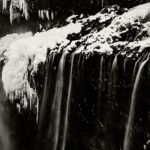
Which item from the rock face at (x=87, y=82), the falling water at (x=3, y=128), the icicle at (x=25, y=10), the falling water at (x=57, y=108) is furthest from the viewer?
the icicle at (x=25, y=10)

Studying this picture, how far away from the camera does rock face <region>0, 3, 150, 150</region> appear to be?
7.82m

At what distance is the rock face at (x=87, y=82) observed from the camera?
7.82 m

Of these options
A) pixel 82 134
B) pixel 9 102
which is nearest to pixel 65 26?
pixel 9 102

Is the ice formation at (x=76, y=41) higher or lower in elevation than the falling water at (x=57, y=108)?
higher

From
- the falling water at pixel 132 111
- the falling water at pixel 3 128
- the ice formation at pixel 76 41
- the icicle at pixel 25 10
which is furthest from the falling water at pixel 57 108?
the icicle at pixel 25 10

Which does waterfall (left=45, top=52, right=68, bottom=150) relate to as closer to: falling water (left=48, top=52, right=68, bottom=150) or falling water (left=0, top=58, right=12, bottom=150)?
falling water (left=48, top=52, right=68, bottom=150)

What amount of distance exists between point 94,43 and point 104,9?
6.61 feet

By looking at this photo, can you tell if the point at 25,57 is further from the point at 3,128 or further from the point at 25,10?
the point at 25,10

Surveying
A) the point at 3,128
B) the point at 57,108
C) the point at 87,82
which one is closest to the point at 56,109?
the point at 57,108

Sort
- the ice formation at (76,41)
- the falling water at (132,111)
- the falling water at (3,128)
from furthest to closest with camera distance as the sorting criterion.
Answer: the falling water at (3,128)
the ice formation at (76,41)
the falling water at (132,111)

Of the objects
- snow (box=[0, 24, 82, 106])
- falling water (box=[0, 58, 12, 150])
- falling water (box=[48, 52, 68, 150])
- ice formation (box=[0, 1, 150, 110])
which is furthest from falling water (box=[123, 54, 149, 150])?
falling water (box=[0, 58, 12, 150])

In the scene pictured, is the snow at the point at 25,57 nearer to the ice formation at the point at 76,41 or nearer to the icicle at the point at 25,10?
the ice formation at the point at 76,41

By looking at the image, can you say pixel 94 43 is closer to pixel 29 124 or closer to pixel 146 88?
pixel 146 88

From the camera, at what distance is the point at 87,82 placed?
346 inches
